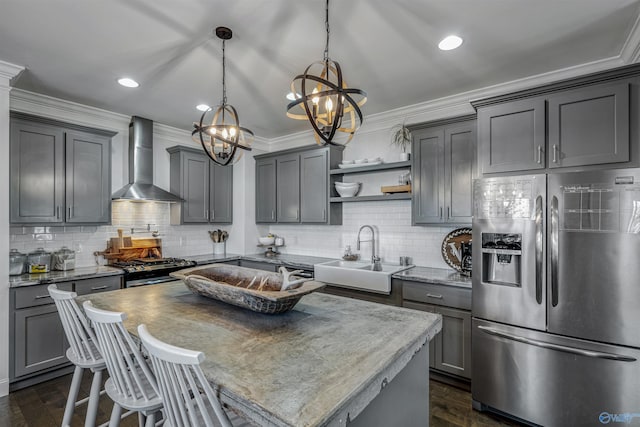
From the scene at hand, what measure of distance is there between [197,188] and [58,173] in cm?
155

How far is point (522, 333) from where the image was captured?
2.33m

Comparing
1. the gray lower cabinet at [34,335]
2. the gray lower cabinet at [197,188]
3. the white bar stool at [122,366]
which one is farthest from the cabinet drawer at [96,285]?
the white bar stool at [122,366]

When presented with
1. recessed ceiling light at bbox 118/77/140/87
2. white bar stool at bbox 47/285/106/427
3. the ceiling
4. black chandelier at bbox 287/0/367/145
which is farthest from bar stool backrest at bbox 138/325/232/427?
recessed ceiling light at bbox 118/77/140/87

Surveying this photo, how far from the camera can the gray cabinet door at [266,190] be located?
4750mm

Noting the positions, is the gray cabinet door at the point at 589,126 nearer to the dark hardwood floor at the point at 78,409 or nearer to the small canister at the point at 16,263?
the dark hardwood floor at the point at 78,409

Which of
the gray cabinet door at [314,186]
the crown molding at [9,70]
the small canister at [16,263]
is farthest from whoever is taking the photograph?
the gray cabinet door at [314,186]

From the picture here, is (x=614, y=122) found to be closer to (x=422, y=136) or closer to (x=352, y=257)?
(x=422, y=136)

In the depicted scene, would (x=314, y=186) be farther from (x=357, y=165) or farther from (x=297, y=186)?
(x=357, y=165)

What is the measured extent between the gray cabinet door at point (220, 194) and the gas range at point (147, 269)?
0.95 meters

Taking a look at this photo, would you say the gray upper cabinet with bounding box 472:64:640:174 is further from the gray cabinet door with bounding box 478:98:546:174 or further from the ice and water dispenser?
the ice and water dispenser

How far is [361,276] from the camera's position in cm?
333

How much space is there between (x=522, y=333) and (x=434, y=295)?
29.3 inches

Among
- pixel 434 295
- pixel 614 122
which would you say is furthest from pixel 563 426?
pixel 614 122

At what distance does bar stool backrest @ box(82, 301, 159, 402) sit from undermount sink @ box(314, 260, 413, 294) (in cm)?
217
